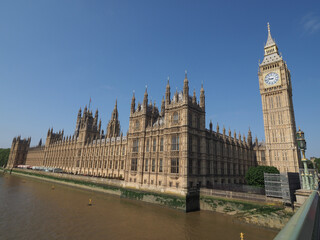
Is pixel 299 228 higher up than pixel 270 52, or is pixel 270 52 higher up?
pixel 270 52

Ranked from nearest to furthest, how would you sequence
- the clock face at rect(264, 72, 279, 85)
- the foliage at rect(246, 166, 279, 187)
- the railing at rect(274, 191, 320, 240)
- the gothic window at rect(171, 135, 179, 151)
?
the railing at rect(274, 191, 320, 240), the gothic window at rect(171, 135, 179, 151), the foliage at rect(246, 166, 279, 187), the clock face at rect(264, 72, 279, 85)

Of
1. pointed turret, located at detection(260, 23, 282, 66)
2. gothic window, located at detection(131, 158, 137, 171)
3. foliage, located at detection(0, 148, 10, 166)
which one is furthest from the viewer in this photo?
foliage, located at detection(0, 148, 10, 166)

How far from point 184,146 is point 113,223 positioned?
65.6 ft

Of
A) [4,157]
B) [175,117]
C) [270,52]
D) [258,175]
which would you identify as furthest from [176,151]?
[4,157]

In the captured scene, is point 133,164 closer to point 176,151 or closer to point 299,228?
point 176,151

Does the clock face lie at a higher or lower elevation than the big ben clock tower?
higher

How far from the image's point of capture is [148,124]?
52156 mm

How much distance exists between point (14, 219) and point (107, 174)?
42002mm

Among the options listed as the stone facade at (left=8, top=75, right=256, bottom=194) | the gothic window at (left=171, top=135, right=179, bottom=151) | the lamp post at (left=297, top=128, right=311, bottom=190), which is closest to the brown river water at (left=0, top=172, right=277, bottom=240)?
the stone facade at (left=8, top=75, right=256, bottom=194)

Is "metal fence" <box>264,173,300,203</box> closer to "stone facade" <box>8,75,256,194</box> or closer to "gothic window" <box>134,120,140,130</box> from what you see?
"stone facade" <box>8,75,256,194</box>

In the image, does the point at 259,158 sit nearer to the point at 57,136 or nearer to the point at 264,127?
the point at 264,127

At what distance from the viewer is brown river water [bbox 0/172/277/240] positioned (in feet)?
82.1

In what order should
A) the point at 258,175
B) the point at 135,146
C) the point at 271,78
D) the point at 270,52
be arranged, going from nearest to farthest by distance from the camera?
the point at 258,175
the point at 135,146
the point at 271,78
the point at 270,52

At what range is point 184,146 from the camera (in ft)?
135
